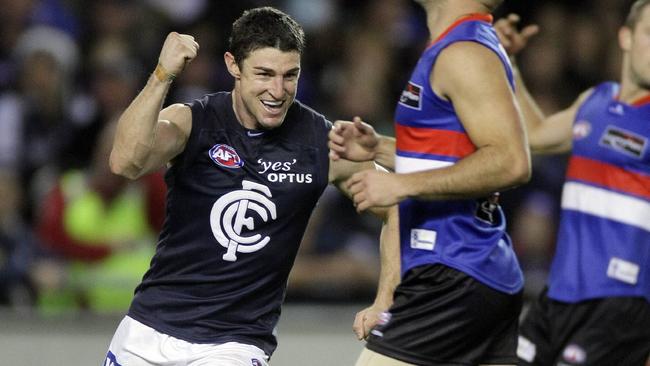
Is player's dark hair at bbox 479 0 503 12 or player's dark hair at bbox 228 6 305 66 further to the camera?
player's dark hair at bbox 228 6 305 66

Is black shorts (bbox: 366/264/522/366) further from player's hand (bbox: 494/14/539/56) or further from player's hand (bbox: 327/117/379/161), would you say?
player's hand (bbox: 494/14/539/56)

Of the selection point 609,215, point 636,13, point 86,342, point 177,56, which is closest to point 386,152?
point 177,56

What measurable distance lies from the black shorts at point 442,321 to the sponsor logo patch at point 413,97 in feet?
1.95

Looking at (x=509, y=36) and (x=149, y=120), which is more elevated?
(x=149, y=120)

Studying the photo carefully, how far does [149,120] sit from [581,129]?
2.21 m

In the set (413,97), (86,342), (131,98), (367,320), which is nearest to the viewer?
(413,97)

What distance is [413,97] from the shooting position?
4.52 m

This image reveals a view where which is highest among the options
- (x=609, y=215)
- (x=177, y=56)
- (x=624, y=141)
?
(x=177, y=56)

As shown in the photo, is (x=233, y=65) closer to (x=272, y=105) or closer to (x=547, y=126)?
(x=272, y=105)

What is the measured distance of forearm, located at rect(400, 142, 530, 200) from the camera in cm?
422

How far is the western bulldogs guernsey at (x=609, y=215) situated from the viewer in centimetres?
561

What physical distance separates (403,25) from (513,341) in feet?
23.6

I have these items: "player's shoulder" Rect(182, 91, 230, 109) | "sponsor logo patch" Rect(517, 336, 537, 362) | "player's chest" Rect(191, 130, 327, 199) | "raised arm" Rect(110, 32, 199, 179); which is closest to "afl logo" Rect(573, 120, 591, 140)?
"sponsor logo patch" Rect(517, 336, 537, 362)

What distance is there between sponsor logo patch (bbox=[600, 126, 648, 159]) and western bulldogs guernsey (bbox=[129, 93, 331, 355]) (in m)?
1.43
